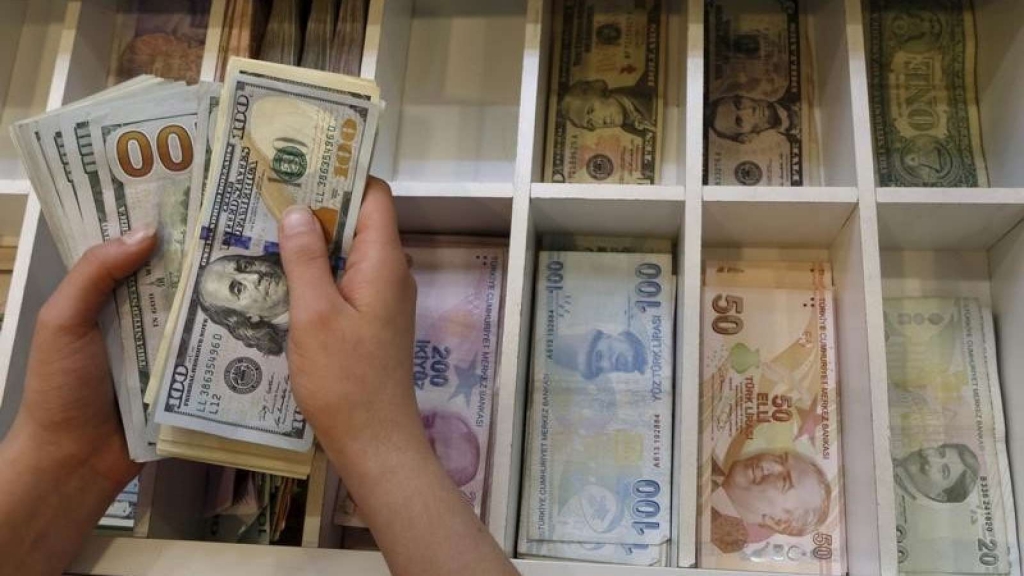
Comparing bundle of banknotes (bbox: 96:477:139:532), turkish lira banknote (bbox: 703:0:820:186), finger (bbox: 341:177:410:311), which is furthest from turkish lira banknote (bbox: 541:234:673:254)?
bundle of banknotes (bbox: 96:477:139:532)

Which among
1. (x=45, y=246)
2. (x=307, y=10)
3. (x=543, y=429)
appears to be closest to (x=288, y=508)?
(x=543, y=429)

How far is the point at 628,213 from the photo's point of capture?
1.23 m

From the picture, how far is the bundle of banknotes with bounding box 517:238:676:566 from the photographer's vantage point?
3.85ft

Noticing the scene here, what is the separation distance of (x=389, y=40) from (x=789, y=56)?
0.61 metres

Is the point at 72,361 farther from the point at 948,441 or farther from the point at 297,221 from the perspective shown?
the point at 948,441

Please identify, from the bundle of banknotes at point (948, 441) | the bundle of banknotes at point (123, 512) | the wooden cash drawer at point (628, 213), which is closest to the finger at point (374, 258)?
the wooden cash drawer at point (628, 213)

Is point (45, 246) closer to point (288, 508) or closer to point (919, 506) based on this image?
point (288, 508)

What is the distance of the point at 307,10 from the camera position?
1.37m

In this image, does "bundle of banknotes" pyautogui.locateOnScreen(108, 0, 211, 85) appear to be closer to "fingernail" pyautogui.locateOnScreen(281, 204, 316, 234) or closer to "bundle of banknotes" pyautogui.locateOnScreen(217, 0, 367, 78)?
"bundle of banknotes" pyautogui.locateOnScreen(217, 0, 367, 78)

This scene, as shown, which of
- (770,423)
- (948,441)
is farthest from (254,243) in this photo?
(948,441)

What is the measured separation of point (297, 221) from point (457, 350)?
0.35 metres

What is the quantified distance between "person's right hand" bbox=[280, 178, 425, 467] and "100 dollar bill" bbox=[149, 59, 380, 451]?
0.06m

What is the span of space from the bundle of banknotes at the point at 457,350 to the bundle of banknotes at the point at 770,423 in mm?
297

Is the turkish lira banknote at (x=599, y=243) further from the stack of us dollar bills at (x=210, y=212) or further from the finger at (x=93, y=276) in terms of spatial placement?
the finger at (x=93, y=276)
